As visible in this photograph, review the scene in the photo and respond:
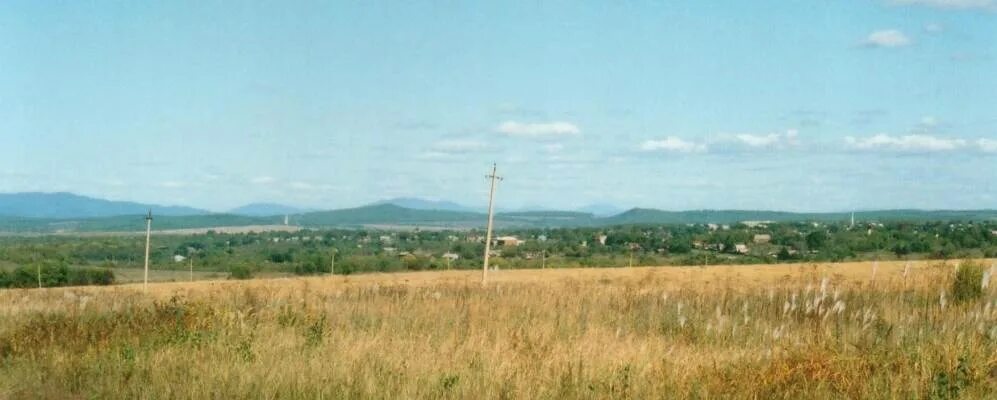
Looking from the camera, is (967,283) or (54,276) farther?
(54,276)

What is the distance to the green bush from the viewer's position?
17062mm

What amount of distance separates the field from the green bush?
2.55 ft

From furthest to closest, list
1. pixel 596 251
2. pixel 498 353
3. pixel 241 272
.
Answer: pixel 596 251, pixel 241 272, pixel 498 353

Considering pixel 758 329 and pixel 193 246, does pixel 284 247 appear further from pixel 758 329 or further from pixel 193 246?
pixel 758 329

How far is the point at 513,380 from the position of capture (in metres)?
9.41

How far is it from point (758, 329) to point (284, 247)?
157m

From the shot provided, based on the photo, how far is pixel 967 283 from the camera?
17516 millimetres

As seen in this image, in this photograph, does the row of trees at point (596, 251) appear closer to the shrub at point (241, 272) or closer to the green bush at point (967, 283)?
the shrub at point (241, 272)

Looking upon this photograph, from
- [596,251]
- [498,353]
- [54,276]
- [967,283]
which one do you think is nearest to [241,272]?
[54,276]

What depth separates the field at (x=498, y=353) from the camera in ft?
29.7

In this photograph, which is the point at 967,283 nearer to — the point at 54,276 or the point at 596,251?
the point at 54,276

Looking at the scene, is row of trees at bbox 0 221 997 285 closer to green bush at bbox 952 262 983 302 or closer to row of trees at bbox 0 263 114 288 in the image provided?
row of trees at bbox 0 263 114 288

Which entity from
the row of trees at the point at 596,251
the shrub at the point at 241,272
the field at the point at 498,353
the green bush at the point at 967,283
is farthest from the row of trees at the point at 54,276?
the green bush at the point at 967,283

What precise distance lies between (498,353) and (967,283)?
33.6ft
